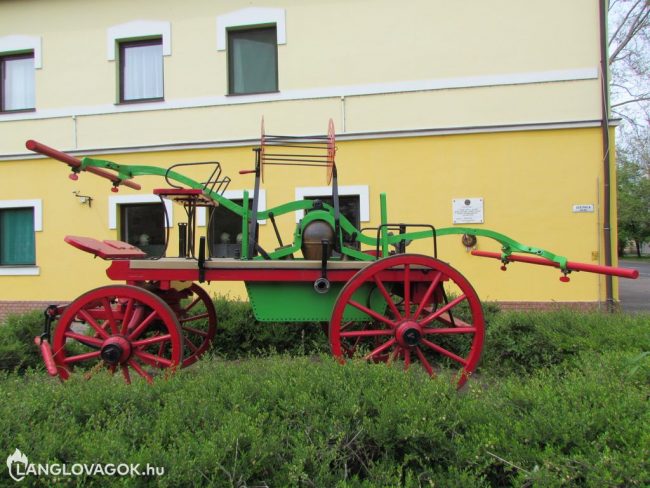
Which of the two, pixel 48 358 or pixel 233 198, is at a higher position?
pixel 233 198

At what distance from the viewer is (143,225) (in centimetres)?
874

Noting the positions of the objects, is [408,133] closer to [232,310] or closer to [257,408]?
[232,310]

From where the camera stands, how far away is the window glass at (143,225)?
28.6ft

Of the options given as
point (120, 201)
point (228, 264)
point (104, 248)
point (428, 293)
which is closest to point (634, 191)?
point (120, 201)

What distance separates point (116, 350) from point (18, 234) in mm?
7327

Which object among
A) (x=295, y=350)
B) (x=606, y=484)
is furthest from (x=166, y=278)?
(x=606, y=484)

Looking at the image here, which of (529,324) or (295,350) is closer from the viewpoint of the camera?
(529,324)

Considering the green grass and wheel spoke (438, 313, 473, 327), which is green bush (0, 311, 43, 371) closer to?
the green grass

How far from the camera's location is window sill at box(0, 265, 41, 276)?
8750mm

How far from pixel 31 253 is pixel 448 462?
9434 millimetres

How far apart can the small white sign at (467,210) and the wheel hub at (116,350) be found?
5.81 metres

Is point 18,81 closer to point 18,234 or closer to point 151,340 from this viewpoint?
point 18,234

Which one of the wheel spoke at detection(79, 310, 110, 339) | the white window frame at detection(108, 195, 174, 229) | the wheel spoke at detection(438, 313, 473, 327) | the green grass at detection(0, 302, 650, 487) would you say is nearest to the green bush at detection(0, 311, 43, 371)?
the wheel spoke at detection(79, 310, 110, 339)

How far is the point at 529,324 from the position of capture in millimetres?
4277
